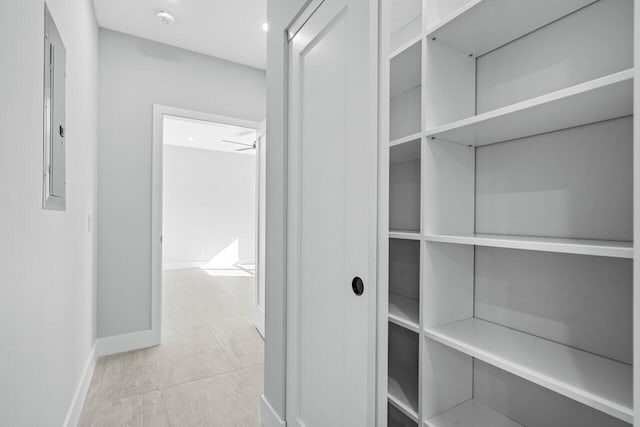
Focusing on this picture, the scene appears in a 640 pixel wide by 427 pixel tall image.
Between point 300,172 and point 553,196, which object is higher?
point 300,172

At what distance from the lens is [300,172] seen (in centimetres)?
144

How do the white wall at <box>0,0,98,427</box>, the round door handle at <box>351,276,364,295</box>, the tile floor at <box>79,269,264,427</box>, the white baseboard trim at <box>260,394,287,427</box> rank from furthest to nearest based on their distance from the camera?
the tile floor at <box>79,269,264,427</box> < the white baseboard trim at <box>260,394,287,427</box> < the round door handle at <box>351,276,364,295</box> < the white wall at <box>0,0,98,427</box>

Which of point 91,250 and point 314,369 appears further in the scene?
point 91,250

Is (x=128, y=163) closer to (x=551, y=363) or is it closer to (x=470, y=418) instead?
(x=470, y=418)

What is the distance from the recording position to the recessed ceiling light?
2.54m

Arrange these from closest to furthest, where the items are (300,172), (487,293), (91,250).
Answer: (487,293) < (300,172) < (91,250)

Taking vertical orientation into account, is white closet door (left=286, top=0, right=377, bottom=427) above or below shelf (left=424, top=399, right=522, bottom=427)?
above

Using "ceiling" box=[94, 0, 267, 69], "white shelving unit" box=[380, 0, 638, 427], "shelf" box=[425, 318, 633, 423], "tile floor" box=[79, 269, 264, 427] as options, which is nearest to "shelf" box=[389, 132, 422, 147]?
"white shelving unit" box=[380, 0, 638, 427]

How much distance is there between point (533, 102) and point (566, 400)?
3.05 feet

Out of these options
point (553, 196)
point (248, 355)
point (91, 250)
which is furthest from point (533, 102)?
point (91, 250)

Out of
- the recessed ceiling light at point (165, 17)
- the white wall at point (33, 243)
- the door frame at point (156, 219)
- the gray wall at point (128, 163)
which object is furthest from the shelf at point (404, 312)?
the recessed ceiling light at point (165, 17)

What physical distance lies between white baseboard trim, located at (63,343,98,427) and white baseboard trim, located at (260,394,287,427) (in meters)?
0.94

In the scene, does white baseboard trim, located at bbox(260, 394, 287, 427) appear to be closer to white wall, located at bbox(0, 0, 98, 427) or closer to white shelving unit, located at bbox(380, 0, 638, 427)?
white shelving unit, located at bbox(380, 0, 638, 427)

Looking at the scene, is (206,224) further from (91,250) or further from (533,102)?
(533,102)
